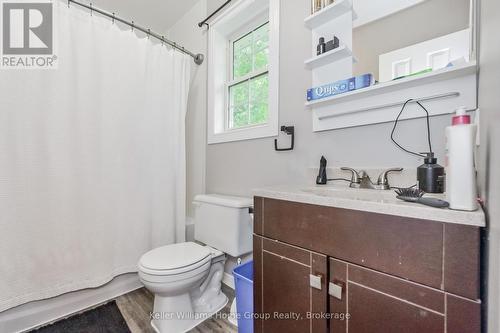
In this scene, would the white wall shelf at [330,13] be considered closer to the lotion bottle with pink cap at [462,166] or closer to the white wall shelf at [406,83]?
the white wall shelf at [406,83]

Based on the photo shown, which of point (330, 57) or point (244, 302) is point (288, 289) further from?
point (330, 57)

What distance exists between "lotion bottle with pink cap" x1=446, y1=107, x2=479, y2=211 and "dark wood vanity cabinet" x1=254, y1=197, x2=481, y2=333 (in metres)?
0.07

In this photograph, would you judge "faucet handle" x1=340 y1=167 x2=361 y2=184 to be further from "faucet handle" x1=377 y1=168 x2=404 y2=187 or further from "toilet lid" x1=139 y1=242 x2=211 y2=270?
"toilet lid" x1=139 y1=242 x2=211 y2=270

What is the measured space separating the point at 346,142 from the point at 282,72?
2.03 ft

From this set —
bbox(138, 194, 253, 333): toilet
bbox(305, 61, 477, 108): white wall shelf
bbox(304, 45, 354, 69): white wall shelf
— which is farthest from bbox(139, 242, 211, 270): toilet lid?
bbox(304, 45, 354, 69): white wall shelf

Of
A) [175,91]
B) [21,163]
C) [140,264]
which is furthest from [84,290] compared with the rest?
[175,91]

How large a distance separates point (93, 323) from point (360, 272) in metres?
1.56

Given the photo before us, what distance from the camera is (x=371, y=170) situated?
103 cm

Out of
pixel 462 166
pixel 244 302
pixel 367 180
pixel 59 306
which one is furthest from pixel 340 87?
pixel 59 306

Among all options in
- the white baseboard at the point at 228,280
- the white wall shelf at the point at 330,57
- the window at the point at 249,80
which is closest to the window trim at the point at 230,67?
the window at the point at 249,80

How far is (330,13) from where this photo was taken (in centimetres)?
112

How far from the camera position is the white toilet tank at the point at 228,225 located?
1401 mm

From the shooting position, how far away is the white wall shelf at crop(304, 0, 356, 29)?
107 cm

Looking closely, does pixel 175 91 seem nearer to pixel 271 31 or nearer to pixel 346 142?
pixel 271 31
